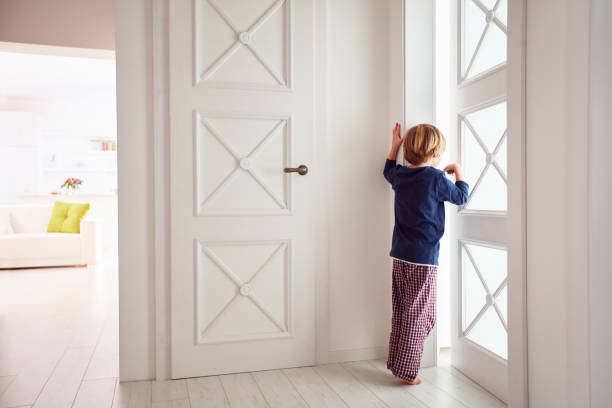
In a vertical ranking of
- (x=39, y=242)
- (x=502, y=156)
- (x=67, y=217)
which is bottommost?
(x=39, y=242)

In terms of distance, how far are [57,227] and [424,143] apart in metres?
5.75

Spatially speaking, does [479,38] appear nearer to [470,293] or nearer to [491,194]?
[491,194]

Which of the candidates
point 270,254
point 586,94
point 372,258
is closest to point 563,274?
point 586,94

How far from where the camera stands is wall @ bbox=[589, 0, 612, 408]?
4.50ft

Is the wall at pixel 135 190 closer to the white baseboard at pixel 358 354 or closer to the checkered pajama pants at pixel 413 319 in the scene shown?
the white baseboard at pixel 358 354

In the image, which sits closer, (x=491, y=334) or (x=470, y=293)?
(x=491, y=334)

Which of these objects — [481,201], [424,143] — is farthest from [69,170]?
[481,201]

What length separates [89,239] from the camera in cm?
600

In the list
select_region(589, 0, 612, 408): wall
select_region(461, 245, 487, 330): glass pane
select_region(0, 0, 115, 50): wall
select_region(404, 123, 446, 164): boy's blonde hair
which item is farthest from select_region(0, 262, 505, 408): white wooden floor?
select_region(0, 0, 115, 50): wall

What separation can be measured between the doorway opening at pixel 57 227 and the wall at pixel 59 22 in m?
0.09

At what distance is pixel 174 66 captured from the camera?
2225 millimetres

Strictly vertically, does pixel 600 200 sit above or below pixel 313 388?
above

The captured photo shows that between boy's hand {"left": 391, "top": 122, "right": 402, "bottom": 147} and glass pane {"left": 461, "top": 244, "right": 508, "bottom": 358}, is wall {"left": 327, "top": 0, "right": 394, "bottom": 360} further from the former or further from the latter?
glass pane {"left": 461, "top": 244, "right": 508, "bottom": 358}

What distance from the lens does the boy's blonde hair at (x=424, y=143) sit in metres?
2.17
